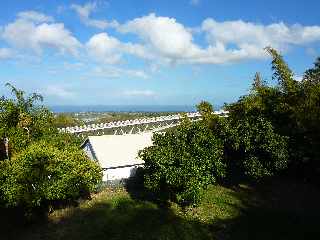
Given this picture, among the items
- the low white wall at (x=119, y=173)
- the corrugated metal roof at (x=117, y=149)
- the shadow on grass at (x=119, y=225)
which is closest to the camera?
the shadow on grass at (x=119, y=225)

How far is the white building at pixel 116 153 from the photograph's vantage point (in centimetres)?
4675

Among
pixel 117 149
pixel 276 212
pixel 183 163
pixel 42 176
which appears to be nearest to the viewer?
pixel 42 176

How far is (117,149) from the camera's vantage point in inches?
1933

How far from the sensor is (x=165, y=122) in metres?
101

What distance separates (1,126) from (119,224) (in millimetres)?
14973

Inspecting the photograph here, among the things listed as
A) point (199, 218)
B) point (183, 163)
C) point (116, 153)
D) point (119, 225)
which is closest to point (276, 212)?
point (199, 218)

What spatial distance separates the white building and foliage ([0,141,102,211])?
6521 millimetres

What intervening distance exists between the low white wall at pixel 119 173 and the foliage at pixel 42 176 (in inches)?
246

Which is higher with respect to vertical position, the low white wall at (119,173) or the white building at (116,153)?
the white building at (116,153)

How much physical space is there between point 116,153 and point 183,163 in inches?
458

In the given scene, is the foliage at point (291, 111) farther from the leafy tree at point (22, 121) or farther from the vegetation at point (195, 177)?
the leafy tree at point (22, 121)

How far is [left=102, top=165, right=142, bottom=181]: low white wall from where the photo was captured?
153ft

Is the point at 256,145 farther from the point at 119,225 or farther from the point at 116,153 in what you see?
the point at 116,153

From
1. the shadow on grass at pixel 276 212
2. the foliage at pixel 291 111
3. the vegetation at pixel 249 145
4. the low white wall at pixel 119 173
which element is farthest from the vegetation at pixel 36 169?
the foliage at pixel 291 111
